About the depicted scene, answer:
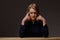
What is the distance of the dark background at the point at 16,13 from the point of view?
1737 millimetres

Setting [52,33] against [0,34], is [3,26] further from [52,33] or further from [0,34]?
[52,33]

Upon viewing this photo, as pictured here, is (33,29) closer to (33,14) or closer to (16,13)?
(33,14)

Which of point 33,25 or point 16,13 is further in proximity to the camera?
point 16,13

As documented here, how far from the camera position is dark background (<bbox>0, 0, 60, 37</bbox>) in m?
1.74

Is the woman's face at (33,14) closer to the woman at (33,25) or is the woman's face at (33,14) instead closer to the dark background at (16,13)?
the woman at (33,25)

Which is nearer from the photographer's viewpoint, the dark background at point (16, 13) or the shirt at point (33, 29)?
the shirt at point (33, 29)

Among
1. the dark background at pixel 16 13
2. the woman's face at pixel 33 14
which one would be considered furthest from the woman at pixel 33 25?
the dark background at pixel 16 13

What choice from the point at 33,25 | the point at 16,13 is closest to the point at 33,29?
the point at 33,25

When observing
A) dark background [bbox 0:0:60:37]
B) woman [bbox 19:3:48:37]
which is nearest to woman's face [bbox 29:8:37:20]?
woman [bbox 19:3:48:37]

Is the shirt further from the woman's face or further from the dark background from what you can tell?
the dark background

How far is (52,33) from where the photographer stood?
5.76 feet

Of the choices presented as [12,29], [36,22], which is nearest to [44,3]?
[12,29]

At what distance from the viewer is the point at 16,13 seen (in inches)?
68.4

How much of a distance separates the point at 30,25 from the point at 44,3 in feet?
2.41
